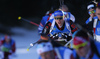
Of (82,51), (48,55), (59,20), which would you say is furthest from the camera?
(59,20)

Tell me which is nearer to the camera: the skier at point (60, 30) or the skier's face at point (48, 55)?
the skier's face at point (48, 55)

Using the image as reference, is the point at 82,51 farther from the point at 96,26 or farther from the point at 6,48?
the point at 6,48

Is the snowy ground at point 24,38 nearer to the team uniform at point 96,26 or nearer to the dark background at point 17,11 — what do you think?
the dark background at point 17,11

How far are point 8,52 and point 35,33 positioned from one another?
6.36 m

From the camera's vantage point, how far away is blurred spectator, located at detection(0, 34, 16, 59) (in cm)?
743

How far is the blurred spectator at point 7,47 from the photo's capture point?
7.43 metres

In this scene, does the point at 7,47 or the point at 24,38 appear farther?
the point at 24,38

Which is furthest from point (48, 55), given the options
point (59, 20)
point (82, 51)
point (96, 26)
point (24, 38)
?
point (24, 38)

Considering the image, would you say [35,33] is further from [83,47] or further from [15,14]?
[83,47]

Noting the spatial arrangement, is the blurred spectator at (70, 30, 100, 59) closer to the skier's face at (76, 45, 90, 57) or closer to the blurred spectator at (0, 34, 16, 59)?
the skier's face at (76, 45, 90, 57)

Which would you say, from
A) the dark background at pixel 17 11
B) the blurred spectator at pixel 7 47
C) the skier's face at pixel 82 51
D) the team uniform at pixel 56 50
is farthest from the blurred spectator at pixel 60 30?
the dark background at pixel 17 11

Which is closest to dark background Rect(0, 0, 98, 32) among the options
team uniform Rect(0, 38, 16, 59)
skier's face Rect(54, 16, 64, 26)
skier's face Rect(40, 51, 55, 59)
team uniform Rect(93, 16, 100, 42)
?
team uniform Rect(0, 38, 16, 59)

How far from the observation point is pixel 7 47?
24.8 ft

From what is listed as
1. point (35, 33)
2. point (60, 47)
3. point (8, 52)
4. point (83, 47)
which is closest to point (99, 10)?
point (60, 47)
